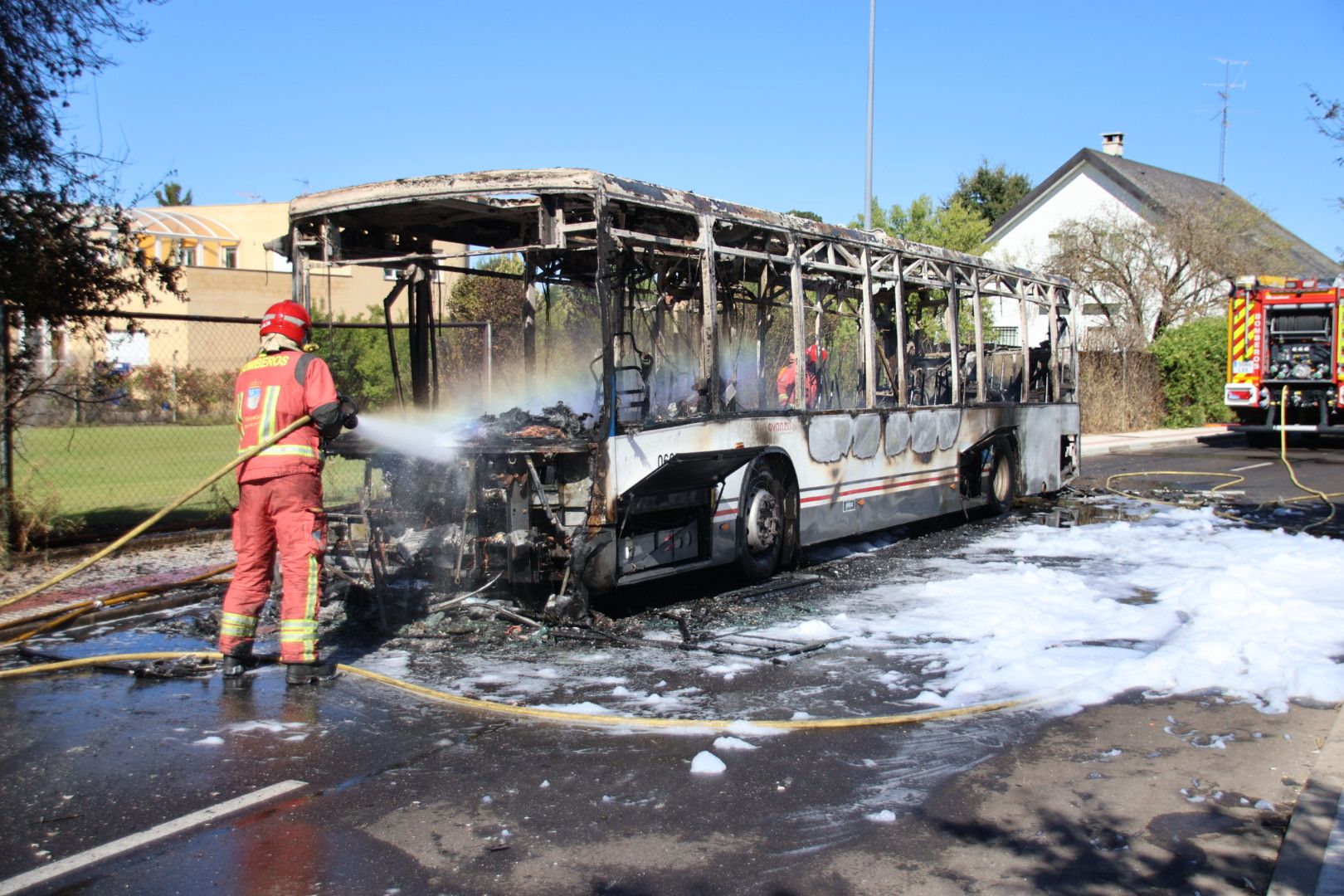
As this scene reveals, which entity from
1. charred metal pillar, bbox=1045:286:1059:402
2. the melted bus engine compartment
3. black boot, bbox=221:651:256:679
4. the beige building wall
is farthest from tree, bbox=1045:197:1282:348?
black boot, bbox=221:651:256:679

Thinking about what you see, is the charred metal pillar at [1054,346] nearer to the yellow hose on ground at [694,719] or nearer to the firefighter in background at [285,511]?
the yellow hose on ground at [694,719]

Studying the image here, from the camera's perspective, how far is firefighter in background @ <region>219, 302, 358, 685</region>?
6.07 m

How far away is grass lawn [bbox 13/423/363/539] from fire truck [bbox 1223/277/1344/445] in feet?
60.6

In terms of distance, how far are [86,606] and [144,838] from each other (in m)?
4.06

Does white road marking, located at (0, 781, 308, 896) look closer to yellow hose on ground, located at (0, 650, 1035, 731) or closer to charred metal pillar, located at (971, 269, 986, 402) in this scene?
yellow hose on ground, located at (0, 650, 1035, 731)

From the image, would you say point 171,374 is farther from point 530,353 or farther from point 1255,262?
point 1255,262

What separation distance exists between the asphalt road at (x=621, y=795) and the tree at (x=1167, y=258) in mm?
31350

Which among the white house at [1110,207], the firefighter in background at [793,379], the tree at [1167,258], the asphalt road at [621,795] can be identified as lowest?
the asphalt road at [621,795]

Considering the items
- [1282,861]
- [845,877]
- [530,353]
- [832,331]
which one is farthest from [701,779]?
[832,331]

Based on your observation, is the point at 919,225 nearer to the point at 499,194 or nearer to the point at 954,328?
the point at 954,328

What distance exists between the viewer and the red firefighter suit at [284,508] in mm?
6074

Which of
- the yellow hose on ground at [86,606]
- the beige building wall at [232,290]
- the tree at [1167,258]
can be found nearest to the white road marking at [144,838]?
the yellow hose on ground at [86,606]

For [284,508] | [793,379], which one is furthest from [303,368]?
[793,379]

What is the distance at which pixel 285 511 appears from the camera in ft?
20.2
